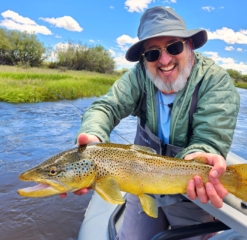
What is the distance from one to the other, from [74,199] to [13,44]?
48.9 metres

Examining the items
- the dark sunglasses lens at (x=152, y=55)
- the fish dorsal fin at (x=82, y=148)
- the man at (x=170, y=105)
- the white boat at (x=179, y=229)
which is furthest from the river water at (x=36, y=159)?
the fish dorsal fin at (x=82, y=148)

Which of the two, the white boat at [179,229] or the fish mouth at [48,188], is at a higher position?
the fish mouth at [48,188]

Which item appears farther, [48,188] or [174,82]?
[174,82]

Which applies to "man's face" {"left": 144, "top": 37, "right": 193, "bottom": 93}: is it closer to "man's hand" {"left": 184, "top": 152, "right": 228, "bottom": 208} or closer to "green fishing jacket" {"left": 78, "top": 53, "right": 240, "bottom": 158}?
"green fishing jacket" {"left": 78, "top": 53, "right": 240, "bottom": 158}

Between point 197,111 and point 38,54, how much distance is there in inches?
1973

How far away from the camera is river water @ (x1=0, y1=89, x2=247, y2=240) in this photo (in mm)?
4059

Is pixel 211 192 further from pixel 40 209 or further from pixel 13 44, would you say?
pixel 13 44

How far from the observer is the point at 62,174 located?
1665 mm

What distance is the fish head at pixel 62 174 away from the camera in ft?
5.40

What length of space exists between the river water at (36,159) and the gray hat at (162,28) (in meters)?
1.71

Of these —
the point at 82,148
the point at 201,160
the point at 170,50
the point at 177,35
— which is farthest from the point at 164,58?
the point at 82,148

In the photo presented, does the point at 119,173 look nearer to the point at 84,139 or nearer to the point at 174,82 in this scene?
the point at 84,139

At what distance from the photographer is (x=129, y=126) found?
1048cm

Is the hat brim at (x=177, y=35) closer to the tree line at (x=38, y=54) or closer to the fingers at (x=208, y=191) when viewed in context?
the fingers at (x=208, y=191)
